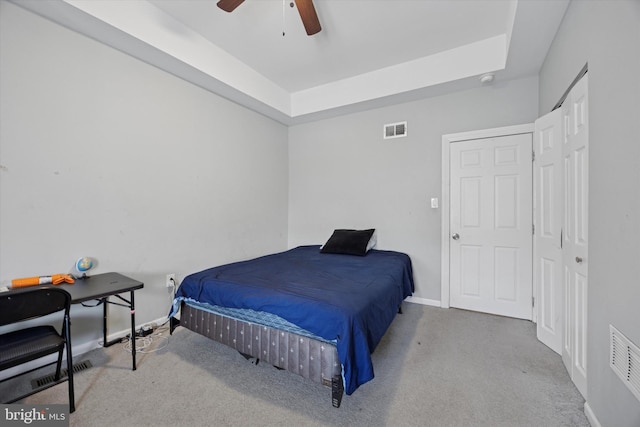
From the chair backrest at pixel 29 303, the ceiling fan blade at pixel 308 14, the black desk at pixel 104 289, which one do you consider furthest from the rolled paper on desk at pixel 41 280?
the ceiling fan blade at pixel 308 14

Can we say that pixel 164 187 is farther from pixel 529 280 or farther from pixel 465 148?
pixel 529 280

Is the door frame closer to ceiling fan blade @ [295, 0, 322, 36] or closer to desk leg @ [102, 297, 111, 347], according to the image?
ceiling fan blade @ [295, 0, 322, 36]

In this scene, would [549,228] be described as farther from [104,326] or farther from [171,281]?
[104,326]

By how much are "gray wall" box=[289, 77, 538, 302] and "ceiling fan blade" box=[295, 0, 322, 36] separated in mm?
1731

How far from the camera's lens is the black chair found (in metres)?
1.32

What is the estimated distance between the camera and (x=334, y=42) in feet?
8.75

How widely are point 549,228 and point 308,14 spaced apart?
8.56 feet

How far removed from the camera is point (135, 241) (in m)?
2.39

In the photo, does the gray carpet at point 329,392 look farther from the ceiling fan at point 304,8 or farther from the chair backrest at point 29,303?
the ceiling fan at point 304,8

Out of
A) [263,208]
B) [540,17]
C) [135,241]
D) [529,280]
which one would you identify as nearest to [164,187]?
[135,241]

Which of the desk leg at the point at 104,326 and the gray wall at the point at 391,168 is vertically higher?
the gray wall at the point at 391,168

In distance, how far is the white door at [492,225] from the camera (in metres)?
2.75

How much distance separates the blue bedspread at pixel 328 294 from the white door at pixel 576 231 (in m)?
1.16

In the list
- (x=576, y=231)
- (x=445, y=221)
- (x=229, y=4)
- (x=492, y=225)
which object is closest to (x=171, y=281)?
(x=229, y=4)
